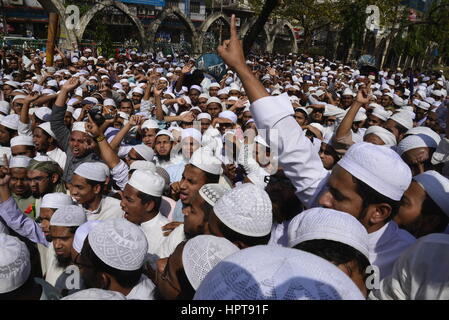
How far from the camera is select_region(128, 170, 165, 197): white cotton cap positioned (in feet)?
8.34

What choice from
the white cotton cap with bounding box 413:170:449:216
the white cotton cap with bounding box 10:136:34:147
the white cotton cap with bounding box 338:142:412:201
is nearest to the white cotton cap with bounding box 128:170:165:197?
the white cotton cap with bounding box 338:142:412:201

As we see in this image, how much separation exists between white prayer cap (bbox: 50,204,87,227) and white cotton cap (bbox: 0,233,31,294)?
310 millimetres

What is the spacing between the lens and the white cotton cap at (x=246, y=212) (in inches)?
67.6

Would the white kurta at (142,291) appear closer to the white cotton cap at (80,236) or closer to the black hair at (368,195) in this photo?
the white cotton cap at (80,236)

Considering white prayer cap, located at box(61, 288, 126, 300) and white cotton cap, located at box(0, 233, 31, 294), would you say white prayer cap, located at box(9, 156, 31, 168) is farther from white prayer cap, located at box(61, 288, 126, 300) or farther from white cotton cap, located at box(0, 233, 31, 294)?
white prayer cap, located at box(61, 288, 126, 300)

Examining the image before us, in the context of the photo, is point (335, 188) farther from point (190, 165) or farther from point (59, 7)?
point (59, 7)

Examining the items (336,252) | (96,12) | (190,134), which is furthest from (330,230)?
(96,12)

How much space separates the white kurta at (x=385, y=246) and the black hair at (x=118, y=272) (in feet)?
3.93

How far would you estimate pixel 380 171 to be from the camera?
154cm

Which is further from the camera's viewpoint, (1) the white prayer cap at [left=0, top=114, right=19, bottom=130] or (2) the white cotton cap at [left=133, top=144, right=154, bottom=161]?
(1) the white prayer cap at [left=0, top=114, right=19, bottom=130]

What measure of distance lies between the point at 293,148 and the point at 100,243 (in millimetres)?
1086

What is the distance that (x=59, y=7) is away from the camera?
20266 mm

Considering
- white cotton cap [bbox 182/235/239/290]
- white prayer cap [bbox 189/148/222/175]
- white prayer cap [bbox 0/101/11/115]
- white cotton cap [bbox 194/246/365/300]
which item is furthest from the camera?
white prayer cap [bbox 0/101/11/115]

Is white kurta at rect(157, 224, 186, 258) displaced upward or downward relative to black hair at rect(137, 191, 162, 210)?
downward
